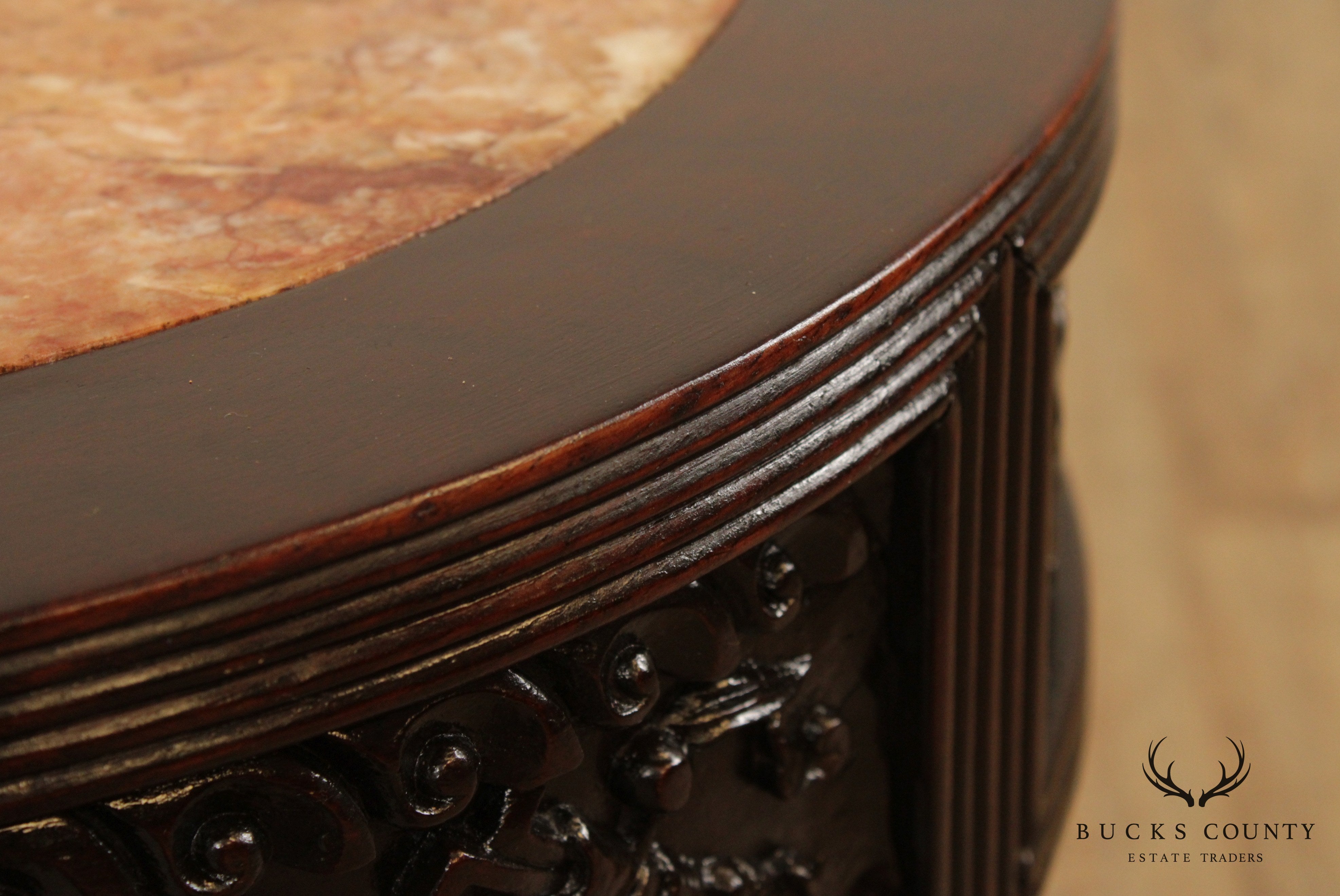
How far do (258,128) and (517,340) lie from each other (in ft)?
0.84

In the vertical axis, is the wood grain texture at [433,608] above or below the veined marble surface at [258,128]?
below

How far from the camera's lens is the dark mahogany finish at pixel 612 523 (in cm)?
42

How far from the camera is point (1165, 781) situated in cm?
115

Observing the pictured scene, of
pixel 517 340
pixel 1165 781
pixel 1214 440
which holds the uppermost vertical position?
pixel 1214 440

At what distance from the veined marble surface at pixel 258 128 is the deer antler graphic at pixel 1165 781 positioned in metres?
0.50

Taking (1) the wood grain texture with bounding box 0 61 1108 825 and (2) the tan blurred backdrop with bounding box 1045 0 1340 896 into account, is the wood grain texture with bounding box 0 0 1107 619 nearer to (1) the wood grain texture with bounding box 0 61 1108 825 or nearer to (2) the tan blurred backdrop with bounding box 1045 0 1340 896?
(1) the wood grain texture with bounding box 0 61 1108 825

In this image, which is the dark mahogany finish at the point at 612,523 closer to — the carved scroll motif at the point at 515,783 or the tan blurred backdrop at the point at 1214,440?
the carved scroll motif at the point at 515,783

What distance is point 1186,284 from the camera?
2113 mm

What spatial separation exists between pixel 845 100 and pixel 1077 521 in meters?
0.51

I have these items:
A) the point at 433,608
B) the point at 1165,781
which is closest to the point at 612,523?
the point at 433,608

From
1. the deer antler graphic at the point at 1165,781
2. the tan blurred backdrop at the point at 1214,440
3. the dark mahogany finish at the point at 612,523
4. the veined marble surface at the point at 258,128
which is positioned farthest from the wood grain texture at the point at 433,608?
the tan blurred backdrop at the point at 1214,440

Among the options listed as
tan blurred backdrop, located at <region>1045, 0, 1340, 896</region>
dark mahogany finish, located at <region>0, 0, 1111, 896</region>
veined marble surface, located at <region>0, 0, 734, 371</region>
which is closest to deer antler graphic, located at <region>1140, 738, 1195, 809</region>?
tan blurred backdrop, located at <region>1045, 0, 1340, 896</region>

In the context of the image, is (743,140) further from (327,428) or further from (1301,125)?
(1301,125)

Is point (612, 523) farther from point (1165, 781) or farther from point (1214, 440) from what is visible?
point (1214, 440)
